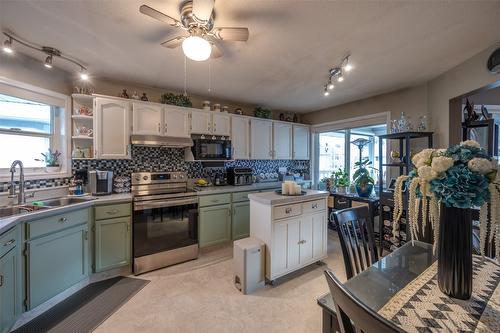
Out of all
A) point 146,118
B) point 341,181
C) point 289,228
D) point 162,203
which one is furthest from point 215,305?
point 341,181

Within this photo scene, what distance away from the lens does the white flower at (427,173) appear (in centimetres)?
93

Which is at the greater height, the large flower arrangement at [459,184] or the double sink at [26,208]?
the large flower arrangement at [459,184]

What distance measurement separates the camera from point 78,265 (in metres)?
2.21

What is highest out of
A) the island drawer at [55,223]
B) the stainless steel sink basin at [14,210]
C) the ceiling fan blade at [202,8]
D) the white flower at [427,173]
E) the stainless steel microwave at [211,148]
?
the ceiling fan blade at [202,8]

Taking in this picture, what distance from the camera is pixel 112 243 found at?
8.09 feet

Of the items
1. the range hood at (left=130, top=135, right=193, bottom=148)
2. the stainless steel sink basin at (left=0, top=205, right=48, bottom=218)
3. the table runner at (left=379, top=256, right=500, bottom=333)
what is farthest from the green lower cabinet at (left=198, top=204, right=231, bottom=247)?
the table runner at (left=379, top=256, right=500, bottom=333)

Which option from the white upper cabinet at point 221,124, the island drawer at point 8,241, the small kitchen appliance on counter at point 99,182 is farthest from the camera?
the white upper cabinet at point 221,124

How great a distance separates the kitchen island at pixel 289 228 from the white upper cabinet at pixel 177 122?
158cm

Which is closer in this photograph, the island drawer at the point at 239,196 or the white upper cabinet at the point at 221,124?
the island drawer at the point at 239,196

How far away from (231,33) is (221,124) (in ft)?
6.82

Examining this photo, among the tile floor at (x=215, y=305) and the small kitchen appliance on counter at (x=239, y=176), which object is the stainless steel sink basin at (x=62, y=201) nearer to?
the tile floor at (x=215, y=305)

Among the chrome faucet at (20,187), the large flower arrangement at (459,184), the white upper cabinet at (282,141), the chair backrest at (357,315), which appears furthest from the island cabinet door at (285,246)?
the chrome faucet at (20,187)

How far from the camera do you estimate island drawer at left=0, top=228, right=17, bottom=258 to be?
1.52 meters

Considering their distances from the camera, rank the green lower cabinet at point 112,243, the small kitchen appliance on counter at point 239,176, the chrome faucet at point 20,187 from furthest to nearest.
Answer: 1. the small kitchen appliance on counter at point 239,176
2. the green lower cabinet at point 112,243
3. the chrome faucet at point 20,187
